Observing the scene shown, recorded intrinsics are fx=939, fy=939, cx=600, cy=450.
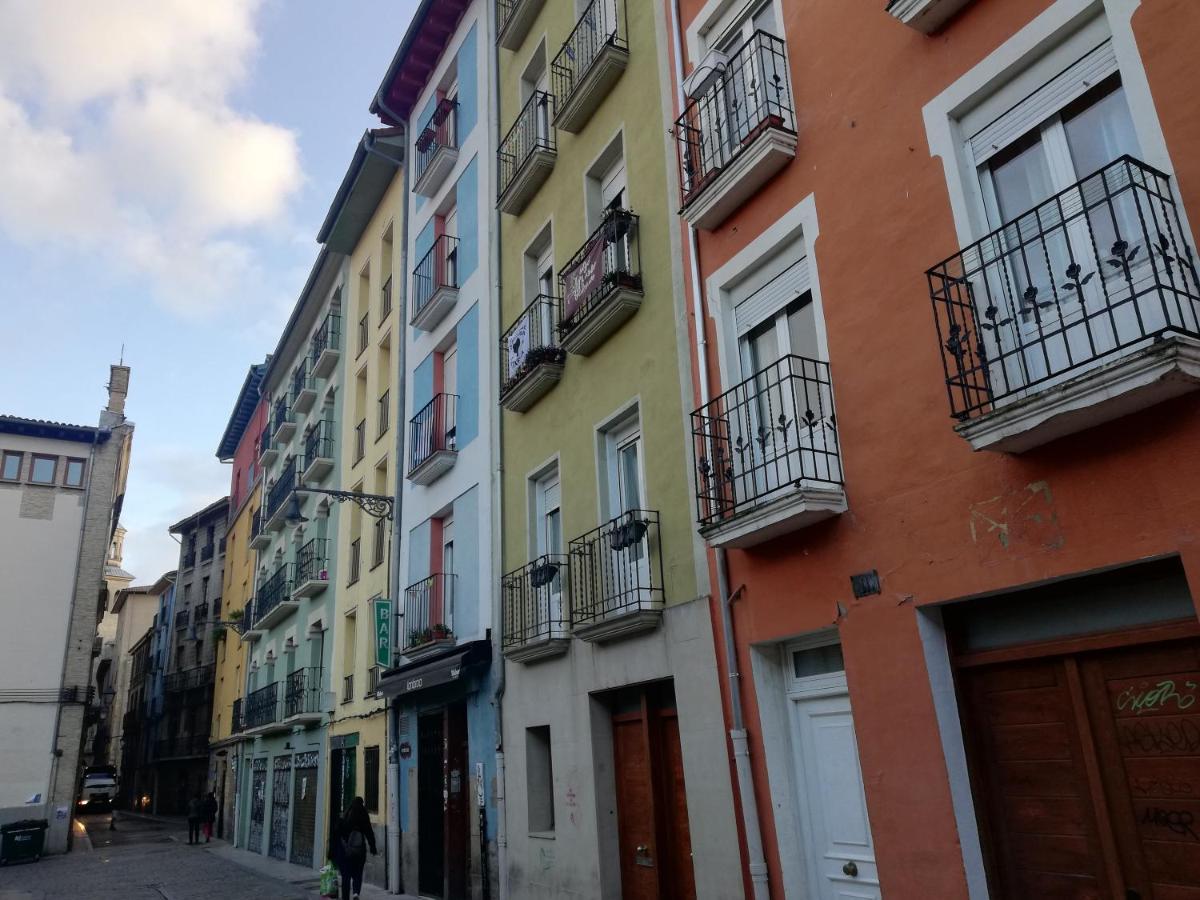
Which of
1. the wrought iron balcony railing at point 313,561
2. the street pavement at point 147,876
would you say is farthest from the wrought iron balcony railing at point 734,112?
the wrought iron balcony railing at point 313,561

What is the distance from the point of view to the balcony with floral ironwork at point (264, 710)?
81.8 ft

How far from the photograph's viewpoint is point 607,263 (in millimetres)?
10977

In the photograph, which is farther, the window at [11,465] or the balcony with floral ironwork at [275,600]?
the window at [11,465]

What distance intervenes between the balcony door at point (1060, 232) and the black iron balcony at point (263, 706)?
2312cm

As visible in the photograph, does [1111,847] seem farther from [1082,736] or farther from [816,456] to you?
[816,456]

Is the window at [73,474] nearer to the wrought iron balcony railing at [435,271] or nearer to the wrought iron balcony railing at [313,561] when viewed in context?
the wrought iron balcony railing at [313,561]

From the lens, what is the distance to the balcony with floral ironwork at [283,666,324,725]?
72.0ft

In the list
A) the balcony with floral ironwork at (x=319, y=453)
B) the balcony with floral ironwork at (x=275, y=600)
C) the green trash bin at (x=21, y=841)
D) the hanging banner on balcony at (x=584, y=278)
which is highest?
the balcony with floral ironwork at (x=319, y=453)

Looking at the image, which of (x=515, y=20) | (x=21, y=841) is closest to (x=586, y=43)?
(x=515, y=20)

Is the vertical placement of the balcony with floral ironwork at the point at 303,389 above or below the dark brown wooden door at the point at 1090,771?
above

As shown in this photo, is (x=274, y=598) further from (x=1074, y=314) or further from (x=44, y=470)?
(x=1074, y=314)

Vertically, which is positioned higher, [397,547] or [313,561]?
[313,561]

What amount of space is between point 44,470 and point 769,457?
3218cm

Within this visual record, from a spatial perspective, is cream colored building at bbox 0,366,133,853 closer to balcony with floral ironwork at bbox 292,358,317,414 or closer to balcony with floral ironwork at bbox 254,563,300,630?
balcony with floral ironwork at bbox 254,563,300,630
